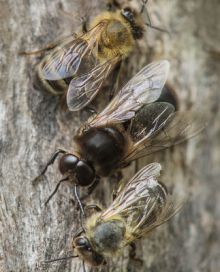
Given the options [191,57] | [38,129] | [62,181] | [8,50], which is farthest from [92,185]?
[191,57]

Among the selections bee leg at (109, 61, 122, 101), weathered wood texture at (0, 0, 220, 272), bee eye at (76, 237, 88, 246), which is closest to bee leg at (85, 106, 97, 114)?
weathered wood texture at (0, 0, 220, 272)

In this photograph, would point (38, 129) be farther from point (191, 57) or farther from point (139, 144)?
point (191, 57)

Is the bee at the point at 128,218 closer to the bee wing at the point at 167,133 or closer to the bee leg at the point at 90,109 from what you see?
the bee wing at the point at 167,133

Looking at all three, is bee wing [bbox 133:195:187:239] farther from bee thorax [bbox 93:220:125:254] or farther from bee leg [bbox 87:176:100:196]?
bee leg [bbox 87:176:100:196]

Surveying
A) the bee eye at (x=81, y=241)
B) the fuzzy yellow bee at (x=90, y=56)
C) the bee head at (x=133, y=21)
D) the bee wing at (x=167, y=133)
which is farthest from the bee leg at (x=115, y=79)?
the bee eye at (x=81, y=241)

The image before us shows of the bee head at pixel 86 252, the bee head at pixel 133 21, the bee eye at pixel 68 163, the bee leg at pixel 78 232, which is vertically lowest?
the bee head at pixel 86 252

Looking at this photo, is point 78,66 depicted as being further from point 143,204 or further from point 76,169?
point 143,204

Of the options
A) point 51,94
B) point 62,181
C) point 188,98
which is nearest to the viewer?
point 62,181
